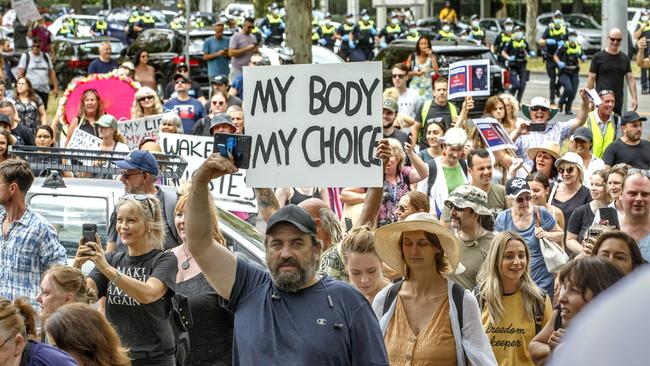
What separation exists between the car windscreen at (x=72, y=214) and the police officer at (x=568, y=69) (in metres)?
19.0

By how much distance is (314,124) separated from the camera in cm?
584

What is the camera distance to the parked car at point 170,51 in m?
27.6

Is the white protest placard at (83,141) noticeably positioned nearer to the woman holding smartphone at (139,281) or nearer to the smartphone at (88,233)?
the woman holding smartphone at (139,281)

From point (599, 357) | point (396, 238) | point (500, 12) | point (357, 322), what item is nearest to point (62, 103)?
point (396, 238)

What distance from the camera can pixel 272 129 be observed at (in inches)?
226

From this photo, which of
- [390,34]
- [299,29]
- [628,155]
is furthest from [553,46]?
[628,155]

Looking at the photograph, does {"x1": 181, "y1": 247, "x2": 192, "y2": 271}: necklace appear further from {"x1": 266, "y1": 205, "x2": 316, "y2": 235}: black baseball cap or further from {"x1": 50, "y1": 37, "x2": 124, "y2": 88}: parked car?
{"x1": 50, "y1": 37, "x2": 124, "y2": 88}: parked car

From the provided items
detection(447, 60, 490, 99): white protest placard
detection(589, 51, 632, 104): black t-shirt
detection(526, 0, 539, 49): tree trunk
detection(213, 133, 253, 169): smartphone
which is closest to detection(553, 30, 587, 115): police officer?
detection(589, 51, 632, 104): black t-shirt

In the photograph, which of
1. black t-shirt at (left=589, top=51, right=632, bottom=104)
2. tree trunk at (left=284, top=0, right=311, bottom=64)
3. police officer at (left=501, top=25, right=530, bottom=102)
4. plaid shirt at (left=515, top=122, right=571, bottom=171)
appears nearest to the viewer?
plaid shirt at (left=515, top=122, right=571, bottom=171)

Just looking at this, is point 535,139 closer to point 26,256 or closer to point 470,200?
point 470,200

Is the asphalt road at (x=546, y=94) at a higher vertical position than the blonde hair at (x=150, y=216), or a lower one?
lower

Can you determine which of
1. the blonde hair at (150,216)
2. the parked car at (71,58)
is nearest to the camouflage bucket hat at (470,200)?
the blonde hair at (150,216)

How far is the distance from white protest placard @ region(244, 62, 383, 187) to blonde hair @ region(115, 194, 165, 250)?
0.61 meters

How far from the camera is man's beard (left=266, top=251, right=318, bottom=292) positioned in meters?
3.81
